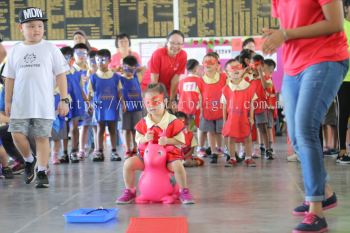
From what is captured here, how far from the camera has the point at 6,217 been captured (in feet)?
13.0

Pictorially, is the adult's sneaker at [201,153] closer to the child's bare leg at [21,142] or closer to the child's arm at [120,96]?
the child's arm at [120,96]

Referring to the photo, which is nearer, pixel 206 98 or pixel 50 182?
pixel 50 182

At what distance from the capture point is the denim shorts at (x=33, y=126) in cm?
527

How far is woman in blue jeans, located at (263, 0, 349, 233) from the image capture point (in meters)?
3.16

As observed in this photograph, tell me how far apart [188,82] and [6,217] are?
165 inches

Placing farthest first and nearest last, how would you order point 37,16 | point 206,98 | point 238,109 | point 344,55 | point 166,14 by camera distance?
point 166,14, point 206,98, point 238,109, point 37,16, point 344,55

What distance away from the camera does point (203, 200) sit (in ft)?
14.8

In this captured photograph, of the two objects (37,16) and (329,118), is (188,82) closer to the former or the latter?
(329,118)

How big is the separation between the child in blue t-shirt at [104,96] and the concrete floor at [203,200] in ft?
3.85

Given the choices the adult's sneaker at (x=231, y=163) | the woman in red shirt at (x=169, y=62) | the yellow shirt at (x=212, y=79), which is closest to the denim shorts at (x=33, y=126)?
the woman in red shirt at (x=169, y=62)

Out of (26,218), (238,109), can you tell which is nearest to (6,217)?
(26,218)

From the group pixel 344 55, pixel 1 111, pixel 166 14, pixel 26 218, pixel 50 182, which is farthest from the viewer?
pixel 166 14

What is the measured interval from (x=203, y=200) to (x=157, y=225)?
1158mm

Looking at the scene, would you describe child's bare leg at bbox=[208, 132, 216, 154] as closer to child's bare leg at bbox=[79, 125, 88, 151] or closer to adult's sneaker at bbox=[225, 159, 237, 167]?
adult's sneaker at bbox=[225, 159, 237, 167]
